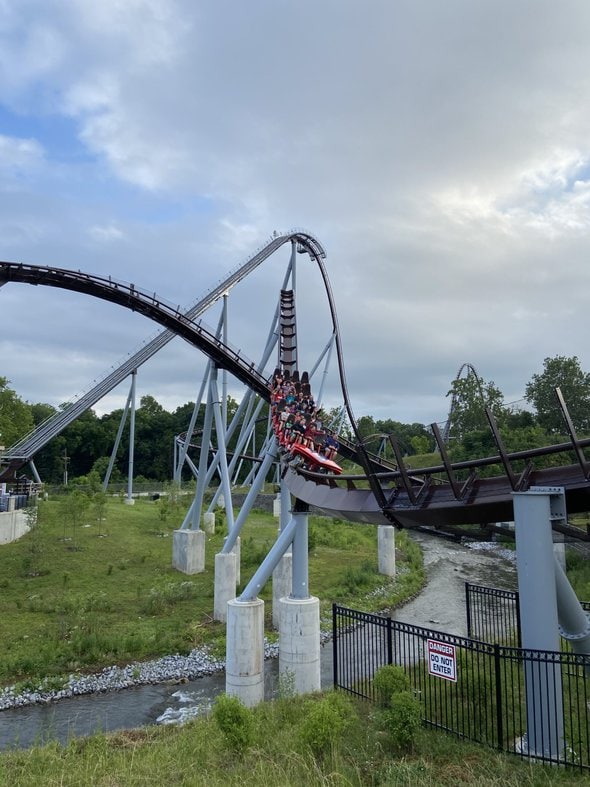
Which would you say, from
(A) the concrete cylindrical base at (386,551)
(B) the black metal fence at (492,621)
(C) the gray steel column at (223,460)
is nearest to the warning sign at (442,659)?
(B) the black metal fence at (492,621)

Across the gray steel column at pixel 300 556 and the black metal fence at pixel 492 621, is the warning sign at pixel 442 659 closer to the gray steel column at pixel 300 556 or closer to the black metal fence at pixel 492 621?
the gray steel column at pixel 300 556

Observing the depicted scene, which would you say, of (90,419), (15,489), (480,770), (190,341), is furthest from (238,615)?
(90,419)

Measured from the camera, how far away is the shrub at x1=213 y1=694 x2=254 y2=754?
7211 mm

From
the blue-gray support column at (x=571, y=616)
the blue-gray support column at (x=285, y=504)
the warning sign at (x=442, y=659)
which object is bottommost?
the warning sign at (x=442, y=659)

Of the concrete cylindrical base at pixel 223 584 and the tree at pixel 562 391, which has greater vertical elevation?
the tree at pixel 562 391

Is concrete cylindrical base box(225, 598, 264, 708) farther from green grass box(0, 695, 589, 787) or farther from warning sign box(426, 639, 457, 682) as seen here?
warning sign box(426, 639, 457, 682)

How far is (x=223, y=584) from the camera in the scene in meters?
17.5

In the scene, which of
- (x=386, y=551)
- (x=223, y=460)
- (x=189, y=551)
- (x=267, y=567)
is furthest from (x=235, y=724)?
(x=386, y=551)

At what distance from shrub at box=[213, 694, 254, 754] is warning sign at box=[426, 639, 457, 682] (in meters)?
2.58

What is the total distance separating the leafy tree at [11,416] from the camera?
4941 centimetres

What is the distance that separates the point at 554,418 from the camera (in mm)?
58812

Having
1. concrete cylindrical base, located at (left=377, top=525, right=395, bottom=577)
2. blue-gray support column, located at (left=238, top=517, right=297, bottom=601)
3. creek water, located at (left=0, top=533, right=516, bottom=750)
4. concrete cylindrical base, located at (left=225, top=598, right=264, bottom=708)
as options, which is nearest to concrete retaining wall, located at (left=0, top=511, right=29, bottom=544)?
creek water, located at (left=0, top=533, right=516, bottom=750)

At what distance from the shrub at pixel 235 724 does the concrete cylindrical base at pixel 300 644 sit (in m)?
4.93

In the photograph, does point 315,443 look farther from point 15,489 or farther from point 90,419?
point 90,419
